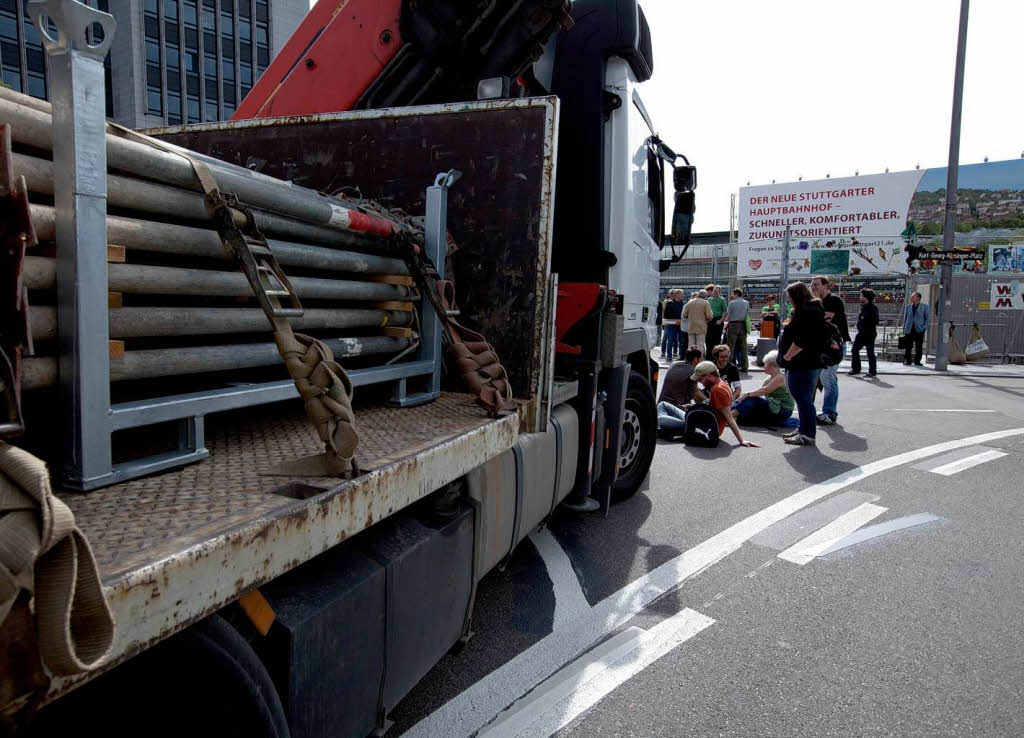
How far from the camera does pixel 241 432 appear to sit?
2.10 meters

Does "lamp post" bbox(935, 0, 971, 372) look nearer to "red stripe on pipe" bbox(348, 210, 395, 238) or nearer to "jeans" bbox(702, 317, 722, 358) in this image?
"jeans" bbox(702, 317, 722, 358)

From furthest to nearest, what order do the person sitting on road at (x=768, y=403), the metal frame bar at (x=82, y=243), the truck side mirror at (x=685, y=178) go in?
the person sitting on road at (x=768, y=403) → the truck side mirror at (x=685, y=178) → the metal frame bar at (x=82, y=243)

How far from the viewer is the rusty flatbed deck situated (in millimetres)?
1103

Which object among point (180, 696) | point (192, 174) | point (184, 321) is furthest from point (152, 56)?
point (180, 696)

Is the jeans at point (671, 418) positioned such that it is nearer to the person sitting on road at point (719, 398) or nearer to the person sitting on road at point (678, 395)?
the person sitting on road at point (678, 395)

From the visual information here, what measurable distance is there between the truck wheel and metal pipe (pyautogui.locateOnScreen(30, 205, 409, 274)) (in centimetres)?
292

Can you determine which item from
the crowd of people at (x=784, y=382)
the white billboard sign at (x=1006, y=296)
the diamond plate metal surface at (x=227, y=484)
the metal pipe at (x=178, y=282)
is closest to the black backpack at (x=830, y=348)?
the crowd of people at (x=784, y=382)

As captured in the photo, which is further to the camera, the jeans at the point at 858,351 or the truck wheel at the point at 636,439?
the jeans at the point at 858,351

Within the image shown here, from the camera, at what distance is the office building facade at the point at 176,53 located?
39.3m

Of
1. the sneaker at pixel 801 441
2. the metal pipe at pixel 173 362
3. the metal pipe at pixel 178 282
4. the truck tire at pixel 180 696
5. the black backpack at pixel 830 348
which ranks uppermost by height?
the metal pipe at pixel 178 282

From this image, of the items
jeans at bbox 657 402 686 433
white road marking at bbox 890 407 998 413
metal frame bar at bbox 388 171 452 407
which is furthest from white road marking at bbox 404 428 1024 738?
white road marking at bbox 890 407 998 413

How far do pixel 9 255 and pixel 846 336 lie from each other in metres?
10.6

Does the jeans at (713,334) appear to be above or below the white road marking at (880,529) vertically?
above

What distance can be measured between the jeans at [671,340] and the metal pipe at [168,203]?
540 inches
